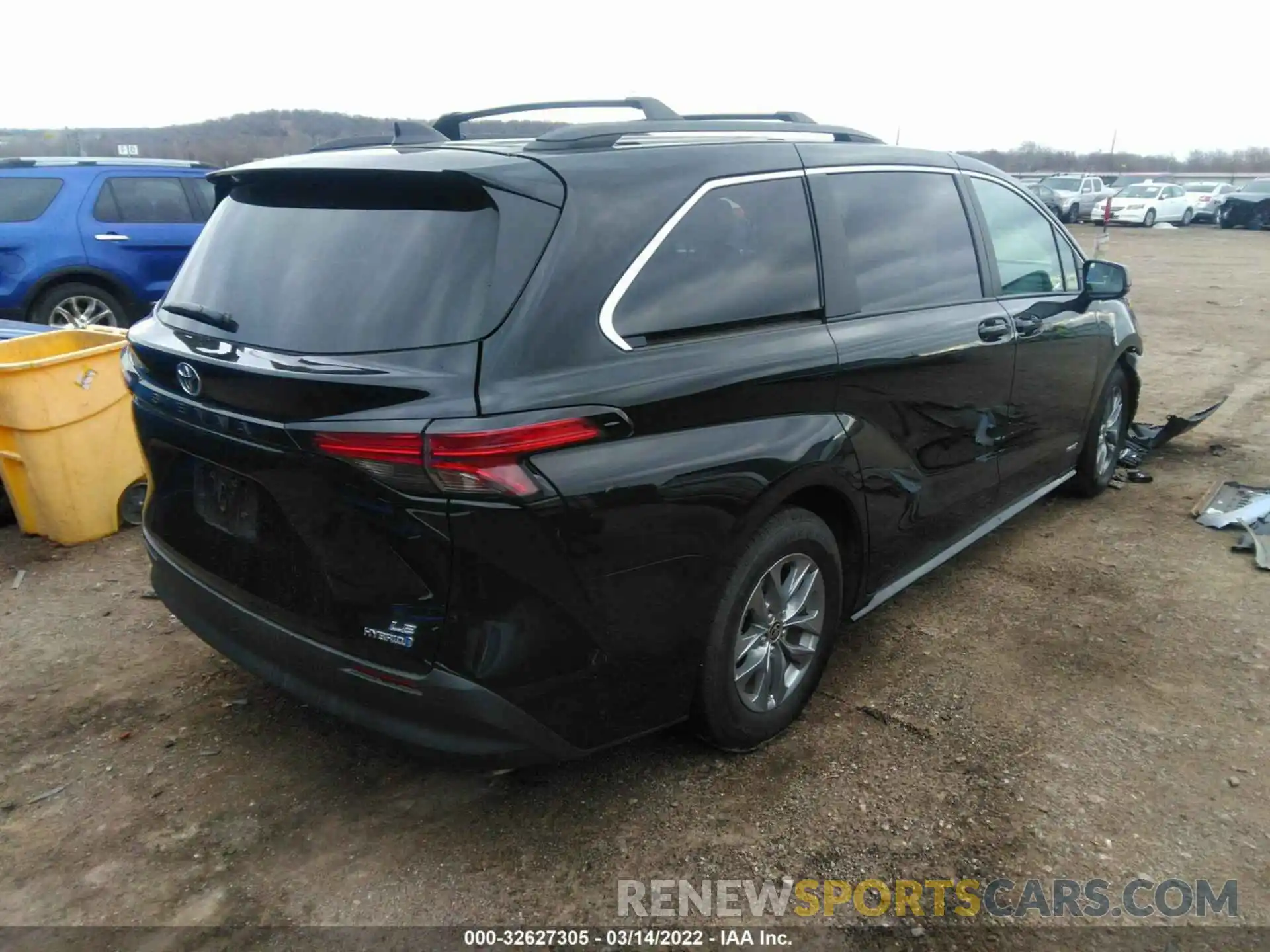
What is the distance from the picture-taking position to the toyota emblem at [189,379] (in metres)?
2.50

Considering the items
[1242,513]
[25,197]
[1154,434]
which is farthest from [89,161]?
[1242,513]

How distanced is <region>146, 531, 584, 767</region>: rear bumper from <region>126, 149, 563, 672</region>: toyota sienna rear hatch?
0.14 ft

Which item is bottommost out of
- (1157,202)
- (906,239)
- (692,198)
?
(1157,202)

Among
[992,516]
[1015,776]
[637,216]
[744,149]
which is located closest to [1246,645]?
[992,516]

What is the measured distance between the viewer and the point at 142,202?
8555mm

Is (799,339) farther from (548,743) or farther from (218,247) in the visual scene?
(218,247)

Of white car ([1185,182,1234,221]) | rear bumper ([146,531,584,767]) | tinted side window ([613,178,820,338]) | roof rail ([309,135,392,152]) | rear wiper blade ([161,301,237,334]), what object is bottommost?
white car ([1185,182,1234,221])

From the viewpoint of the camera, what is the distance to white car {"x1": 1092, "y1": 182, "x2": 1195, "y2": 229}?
32312 millimetres

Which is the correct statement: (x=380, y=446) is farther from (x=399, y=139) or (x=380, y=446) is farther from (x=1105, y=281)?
(x=1105, y=281)

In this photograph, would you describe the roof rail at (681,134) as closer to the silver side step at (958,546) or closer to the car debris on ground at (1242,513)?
the silver side step at (958,546)

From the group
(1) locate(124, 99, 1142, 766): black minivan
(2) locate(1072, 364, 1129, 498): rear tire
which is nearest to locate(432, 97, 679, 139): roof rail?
(1) locate(124, 99, 1142, 766): black minivan

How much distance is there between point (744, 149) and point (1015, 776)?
2.07 meters

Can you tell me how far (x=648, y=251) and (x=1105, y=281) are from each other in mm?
3191

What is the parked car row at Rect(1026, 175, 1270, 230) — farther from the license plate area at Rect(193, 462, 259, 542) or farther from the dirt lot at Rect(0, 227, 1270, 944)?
the license plate area at Rect(193, 462, 259, 542)
